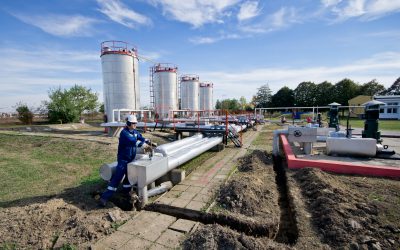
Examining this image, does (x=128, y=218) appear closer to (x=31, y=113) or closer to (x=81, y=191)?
(x=81, y=191)

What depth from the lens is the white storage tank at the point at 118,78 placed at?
14.9 metres

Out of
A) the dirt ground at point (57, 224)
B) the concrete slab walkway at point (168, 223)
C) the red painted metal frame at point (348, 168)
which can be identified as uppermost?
the red painted metal frame at point (348, 168)

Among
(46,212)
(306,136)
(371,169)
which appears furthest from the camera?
(306,136)

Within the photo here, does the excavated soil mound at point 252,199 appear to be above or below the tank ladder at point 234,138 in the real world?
below

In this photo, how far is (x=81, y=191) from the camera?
14.5ft

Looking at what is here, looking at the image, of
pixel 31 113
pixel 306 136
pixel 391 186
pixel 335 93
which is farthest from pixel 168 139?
pixel 335 93

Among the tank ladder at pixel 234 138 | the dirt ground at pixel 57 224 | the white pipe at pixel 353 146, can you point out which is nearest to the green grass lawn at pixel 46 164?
the dirt ground at pixel 57 224

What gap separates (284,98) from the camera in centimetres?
6450

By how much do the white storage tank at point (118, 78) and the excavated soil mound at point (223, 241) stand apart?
1399 cm

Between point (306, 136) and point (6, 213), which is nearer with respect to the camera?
point (6, 213)

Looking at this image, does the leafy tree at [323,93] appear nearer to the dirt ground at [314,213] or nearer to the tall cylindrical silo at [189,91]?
the tall cylindrical silo at [189,91]

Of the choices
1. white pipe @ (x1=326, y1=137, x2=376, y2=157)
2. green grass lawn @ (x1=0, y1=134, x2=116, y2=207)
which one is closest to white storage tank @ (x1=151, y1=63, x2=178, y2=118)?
green grass lawn @ (x1=0, y1=134, x2=116, y2=207)

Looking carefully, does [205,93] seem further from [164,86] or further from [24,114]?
[24,114]

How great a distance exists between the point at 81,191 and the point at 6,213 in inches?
46.9
